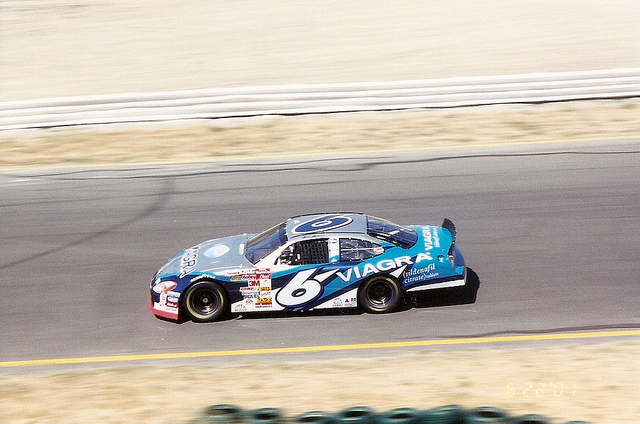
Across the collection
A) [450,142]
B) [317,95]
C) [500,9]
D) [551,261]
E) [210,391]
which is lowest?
[210,391]

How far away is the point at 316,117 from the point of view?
1688 cm

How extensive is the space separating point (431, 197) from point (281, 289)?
14.9ft

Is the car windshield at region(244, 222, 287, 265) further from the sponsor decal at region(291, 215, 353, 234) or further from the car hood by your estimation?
the sponsor decal at region(291, 215, 353, 234)

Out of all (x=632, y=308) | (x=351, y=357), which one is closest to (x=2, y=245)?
Result: (x=351, y=357)

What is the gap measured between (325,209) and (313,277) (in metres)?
3.69

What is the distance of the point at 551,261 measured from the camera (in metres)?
11.1

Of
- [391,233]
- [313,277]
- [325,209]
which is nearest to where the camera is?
[313,277]

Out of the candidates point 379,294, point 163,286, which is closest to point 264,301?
point 163,286

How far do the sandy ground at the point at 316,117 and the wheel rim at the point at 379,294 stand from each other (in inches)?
42.3

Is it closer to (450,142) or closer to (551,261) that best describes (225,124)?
(450,142)

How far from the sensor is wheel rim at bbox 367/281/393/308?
9.75 metres

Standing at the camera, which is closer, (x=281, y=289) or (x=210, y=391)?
(x=210, y=391)

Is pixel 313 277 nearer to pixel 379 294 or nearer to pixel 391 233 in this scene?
pixel 379 294

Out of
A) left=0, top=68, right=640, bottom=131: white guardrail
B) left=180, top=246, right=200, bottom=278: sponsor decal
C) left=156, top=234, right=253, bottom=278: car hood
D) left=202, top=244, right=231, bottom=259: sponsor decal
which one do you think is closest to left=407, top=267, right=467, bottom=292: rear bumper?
left=156, top=234, right=253, bottom=278: car hood
